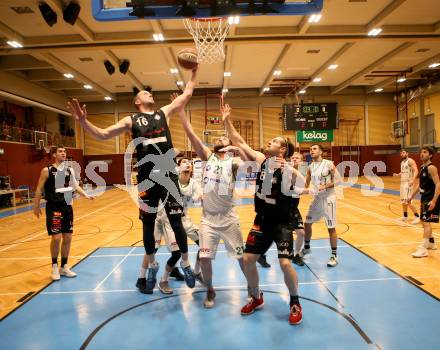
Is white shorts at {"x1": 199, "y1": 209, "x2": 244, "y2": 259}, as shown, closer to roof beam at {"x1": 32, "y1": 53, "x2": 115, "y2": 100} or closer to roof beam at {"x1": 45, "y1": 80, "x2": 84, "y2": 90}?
roof beam at {"x1": 32, "y1": 53, "x2": 115, "y2": 100}

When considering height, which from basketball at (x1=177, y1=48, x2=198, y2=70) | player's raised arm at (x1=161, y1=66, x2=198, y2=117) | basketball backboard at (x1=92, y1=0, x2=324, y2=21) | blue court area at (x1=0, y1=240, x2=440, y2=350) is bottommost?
blue court area at (x1=0, y1=240, x2=440, y2=350)

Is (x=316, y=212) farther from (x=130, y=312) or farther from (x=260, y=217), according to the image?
(x=130, y=312)

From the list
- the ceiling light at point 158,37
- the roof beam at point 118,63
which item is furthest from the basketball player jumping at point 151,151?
the roof beam at point 118,63

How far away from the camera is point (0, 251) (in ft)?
24.6

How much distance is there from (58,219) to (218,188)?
285 cm

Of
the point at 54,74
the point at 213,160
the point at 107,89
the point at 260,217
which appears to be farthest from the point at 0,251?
the point at 107,89

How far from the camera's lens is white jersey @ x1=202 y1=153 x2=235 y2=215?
13.7ft

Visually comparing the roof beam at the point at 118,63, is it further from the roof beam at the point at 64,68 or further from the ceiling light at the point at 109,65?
the roof beam at the point at 64,68

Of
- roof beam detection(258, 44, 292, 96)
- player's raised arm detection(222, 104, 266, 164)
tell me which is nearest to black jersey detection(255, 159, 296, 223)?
player's raised arm detection(222, 104, 266, 164)

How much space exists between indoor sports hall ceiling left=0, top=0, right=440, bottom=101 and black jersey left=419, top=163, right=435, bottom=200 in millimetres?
7521

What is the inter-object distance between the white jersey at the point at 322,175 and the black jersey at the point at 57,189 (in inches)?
164

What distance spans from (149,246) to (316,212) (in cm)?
312

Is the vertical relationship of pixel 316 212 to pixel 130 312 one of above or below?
above

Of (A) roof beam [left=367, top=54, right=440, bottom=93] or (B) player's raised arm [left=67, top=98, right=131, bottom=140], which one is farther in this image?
(A) roof beam [left=367, top=54, right=440, bottom=93]
